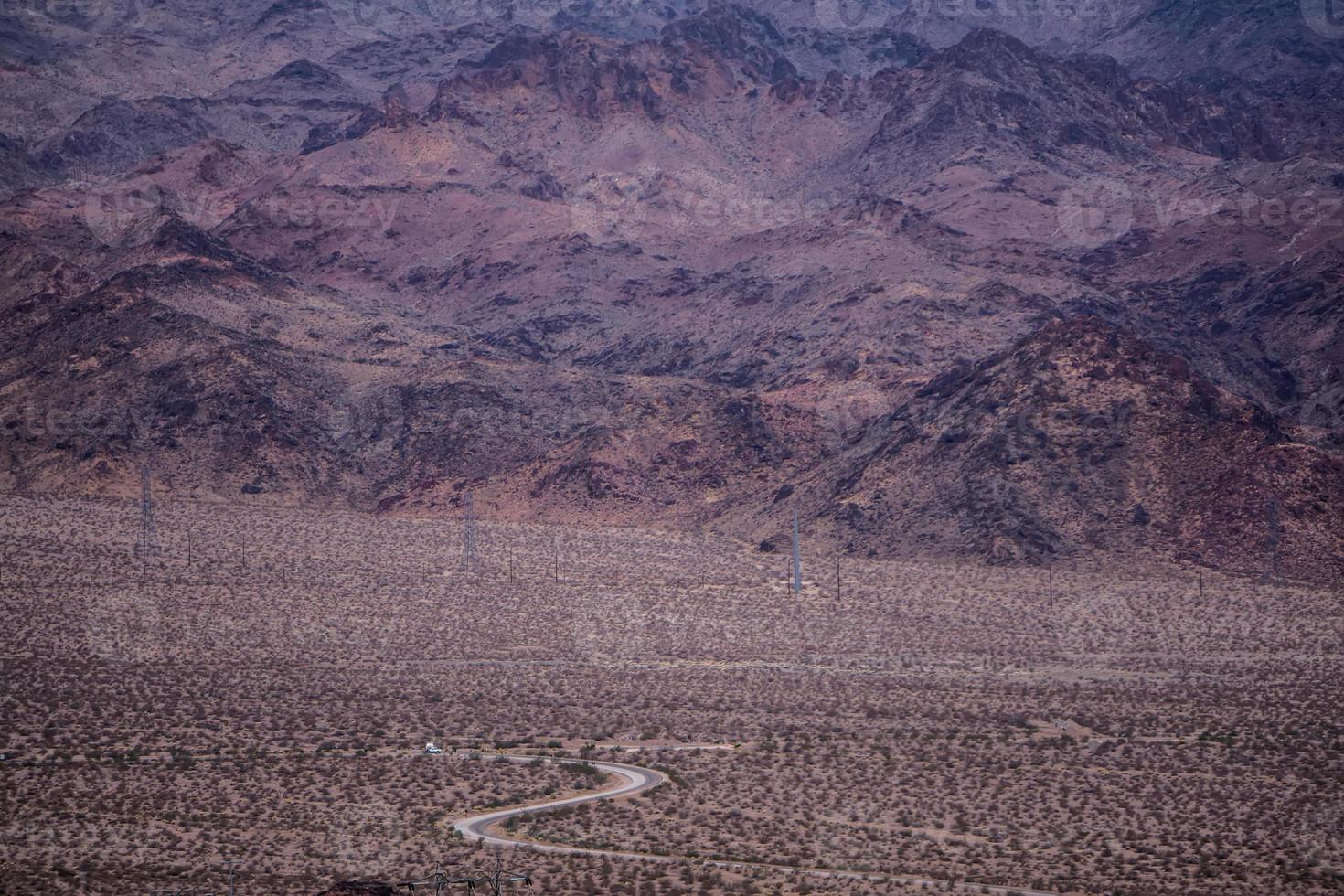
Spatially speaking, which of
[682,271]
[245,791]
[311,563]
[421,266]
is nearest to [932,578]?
[311,563]

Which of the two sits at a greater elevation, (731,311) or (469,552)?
(731,311)

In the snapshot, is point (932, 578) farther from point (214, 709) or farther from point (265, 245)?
point (265, 245)

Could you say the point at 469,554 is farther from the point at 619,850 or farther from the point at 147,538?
the point at 619,850

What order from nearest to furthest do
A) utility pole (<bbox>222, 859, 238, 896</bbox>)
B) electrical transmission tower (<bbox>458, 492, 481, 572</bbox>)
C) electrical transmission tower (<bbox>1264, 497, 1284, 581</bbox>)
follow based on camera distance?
utility pole (<bbox>222, 859, 238, 896</bbox>)
electrical transmission tower (<bbox>1264, 497, 1284, 581</bbox>)
electrical transmission tower (<bbox>458, 492, 481, 572</bbox>)

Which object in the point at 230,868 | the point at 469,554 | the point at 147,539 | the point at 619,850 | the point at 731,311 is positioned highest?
the point at 731,311

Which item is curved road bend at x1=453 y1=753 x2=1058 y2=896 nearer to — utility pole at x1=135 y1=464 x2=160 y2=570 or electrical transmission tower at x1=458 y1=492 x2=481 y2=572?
electrical transmission tower at x1=458 y1=492 x2=481 y2=572

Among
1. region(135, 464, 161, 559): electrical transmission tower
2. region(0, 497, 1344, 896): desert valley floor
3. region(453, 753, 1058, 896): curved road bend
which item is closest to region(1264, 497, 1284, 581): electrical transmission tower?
region(0, 497, 1344, 896): desert valley floor

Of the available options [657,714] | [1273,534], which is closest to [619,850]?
[657,714]
